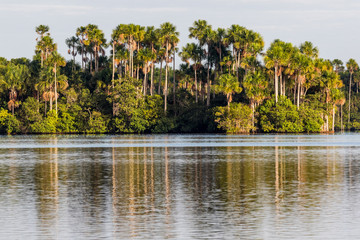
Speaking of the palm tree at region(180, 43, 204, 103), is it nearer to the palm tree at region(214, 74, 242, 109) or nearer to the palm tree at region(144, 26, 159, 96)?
the palm tree at region(144, 26, 159, 96)

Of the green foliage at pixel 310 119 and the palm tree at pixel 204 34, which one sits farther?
the palm tree at pixel 204 34

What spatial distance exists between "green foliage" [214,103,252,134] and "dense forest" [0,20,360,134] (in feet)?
0.58

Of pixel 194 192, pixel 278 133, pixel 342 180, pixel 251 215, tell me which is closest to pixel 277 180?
pixel 342 180

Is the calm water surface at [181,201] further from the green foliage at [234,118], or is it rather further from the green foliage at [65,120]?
the green foliage at [65,120]

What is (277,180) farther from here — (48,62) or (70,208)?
(48,62)

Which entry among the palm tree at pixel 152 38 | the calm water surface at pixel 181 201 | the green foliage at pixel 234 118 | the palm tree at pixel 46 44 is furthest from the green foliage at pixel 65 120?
the calm water surface at pixel 181 201

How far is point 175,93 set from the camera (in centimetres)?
12975

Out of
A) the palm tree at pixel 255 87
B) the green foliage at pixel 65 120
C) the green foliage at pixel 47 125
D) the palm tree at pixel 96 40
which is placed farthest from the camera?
the palm tree at pixel 96 40

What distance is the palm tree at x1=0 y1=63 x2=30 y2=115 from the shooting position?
385 ft

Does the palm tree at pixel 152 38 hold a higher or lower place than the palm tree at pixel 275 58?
higher

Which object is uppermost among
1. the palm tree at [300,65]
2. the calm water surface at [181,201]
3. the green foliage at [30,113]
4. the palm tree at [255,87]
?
the palm tree at [300,65]

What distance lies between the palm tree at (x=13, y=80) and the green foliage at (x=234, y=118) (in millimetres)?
35838

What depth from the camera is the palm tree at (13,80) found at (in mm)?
117312

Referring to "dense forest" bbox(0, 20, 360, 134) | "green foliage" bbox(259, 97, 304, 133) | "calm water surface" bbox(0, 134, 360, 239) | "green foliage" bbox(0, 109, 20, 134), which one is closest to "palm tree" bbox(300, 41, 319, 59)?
"dense forest" bbox(0, 20, 360, 134)
